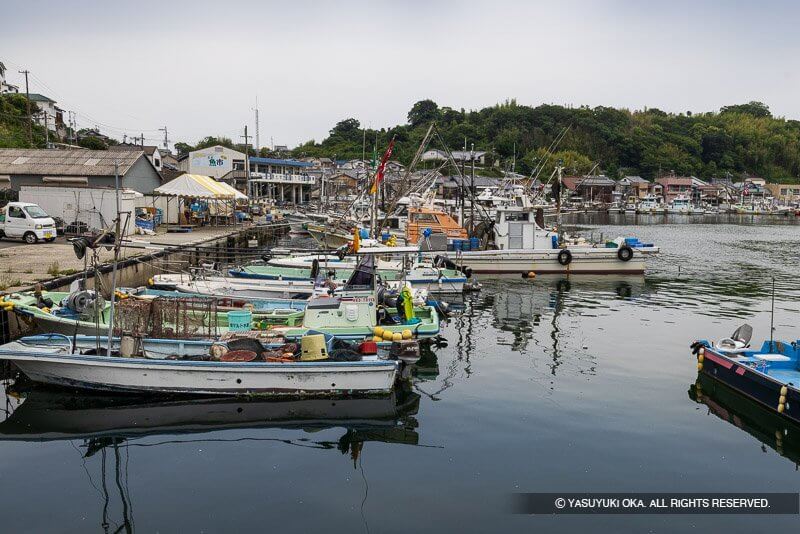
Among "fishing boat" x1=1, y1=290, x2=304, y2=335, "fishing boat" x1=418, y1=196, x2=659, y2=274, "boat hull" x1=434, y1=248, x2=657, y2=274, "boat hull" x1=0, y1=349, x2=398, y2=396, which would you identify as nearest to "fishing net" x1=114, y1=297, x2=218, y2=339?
"fishing boat" x1=1, y1=290, x2=304, y2=335

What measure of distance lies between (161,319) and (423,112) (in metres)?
103

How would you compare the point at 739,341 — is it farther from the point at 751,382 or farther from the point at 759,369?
the point at 751,382

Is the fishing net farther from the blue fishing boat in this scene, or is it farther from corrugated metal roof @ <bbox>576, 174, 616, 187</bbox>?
corrugated metal roof @ <bbox>576, 174, 616, 187</bbox>

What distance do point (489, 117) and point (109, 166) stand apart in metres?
89.5

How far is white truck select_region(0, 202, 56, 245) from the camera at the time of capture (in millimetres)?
26984

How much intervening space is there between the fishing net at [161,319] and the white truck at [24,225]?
1596 cm

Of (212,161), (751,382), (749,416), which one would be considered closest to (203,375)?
(749,416)

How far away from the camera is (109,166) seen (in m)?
35.4

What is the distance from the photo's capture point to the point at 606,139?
118312 millimetres

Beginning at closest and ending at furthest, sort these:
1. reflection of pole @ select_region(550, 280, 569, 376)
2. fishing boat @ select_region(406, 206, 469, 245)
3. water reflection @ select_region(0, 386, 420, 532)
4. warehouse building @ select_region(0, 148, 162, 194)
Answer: water reflection @ select_region(0, 386, 420, 532)
reflection of pole @ select_region(550, 280, 569, 376)
fishing boat @ select_region(406, 206, 469, 245)
warehouse building @ select_region(0, 148, 162, 194)

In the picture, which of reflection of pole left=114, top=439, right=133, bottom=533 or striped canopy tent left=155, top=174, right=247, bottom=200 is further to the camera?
striped canopy tent left=155, top=174, right=247, bottom=200

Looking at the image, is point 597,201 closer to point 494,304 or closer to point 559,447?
point 494,304

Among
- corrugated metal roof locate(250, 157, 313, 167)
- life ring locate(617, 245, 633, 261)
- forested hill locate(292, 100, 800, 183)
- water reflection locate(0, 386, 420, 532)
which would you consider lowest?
water reflection locate(0, 386, 420, 532)

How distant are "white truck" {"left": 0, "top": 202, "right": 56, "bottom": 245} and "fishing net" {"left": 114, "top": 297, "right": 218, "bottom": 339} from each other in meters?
16.0
